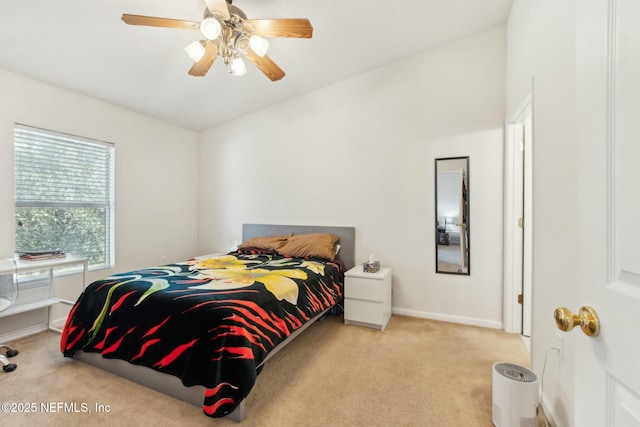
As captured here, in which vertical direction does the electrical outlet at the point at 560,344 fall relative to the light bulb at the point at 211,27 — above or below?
below

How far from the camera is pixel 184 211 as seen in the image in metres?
4.58

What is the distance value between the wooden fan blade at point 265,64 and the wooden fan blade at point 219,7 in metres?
0.36

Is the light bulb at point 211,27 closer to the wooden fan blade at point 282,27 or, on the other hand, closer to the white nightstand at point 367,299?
the wooden fan blade at point 282,27

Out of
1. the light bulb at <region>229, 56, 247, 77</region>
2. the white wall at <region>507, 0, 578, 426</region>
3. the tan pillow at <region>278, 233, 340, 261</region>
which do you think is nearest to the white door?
the white wall at <region>507, 0, 578, 426</region>

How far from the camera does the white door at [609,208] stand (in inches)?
21.0

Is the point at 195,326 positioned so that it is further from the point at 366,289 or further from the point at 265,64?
the point at 265,64

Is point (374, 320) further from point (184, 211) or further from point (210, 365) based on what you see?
point (184, 211)

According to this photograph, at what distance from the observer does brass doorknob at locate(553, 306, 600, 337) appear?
0.62m

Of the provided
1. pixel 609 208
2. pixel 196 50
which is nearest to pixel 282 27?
pixel 196 50

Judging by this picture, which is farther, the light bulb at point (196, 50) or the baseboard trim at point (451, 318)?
the baseboard trim at point (451, 318)

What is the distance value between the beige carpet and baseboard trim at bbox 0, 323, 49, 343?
0.09 meters

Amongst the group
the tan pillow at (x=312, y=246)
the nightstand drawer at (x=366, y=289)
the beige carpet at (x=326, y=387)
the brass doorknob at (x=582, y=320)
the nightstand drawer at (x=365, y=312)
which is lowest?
the beige carpet at (x=326, y=387)

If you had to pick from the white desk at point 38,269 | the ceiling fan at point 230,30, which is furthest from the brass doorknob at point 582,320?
the white desk at point 38,269

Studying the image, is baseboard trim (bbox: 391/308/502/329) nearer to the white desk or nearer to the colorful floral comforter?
the colorful floral comforter
